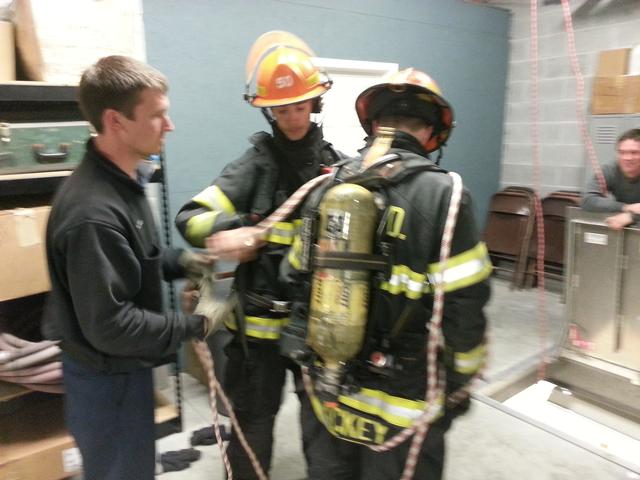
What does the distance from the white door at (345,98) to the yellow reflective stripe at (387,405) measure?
293 cm

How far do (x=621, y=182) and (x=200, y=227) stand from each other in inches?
123

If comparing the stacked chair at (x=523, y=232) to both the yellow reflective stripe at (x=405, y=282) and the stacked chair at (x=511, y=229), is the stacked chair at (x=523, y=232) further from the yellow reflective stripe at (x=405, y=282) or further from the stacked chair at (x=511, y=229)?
the yellow reflective stripe at (x=405, y=282)

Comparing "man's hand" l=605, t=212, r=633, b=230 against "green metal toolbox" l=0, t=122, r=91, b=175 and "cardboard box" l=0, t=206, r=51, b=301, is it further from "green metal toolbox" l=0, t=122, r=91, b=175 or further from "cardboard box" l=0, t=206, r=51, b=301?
"cardboard box" l=0, t=206, r=51, b=301

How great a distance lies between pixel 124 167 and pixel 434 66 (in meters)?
4.02

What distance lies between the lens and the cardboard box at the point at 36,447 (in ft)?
6.74

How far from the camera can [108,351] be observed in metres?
1.31

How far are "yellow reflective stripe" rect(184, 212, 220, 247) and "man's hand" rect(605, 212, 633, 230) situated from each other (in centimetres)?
232

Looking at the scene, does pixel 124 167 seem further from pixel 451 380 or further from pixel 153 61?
pixel 153 61

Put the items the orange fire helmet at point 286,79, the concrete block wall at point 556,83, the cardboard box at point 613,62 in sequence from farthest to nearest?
the concrete block wall at point 556,83 → the cardboard box at point 613,62 → the orange fire helmet at point 286,79

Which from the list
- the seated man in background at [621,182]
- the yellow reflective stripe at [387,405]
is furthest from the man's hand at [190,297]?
the seated man in background at [621,182]

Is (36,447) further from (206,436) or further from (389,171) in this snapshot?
(389,171)

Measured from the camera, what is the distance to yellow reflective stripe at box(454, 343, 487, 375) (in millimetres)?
1334

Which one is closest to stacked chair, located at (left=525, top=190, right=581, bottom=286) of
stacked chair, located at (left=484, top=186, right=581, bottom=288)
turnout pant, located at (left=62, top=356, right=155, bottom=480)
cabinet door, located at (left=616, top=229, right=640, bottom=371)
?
stacked chair, located at (left=484, top=186, right=581, bottom=288)

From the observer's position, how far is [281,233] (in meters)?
1.75
